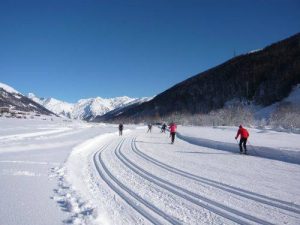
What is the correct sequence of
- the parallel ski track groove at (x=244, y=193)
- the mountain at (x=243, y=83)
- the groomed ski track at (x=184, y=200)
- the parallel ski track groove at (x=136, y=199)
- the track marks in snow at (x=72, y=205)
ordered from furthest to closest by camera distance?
the mountain at (x=243, y=83), the parallel ski track groove at (x=244, y=193), the groomed ski track at (x=184, y=200), the parallel ski track groove at (x=136, y=199), the track marks in snow at (x=72, y=205)

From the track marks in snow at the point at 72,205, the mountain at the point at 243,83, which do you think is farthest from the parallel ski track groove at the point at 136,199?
the mountain at the point at 243,83

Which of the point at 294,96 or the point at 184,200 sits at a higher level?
the point at 294,96

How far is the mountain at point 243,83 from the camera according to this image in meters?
111

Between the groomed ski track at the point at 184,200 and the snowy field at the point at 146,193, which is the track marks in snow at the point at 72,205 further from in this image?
the groomed ski track at the point at 184,200

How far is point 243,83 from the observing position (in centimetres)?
13262

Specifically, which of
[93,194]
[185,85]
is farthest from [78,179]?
[185,85]

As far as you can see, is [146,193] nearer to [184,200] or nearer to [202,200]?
[184,200]

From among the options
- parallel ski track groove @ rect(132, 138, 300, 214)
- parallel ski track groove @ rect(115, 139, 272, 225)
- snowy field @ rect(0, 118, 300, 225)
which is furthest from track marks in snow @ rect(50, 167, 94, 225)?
parallel ski track groove @ rect(132, 138, 300, 214)

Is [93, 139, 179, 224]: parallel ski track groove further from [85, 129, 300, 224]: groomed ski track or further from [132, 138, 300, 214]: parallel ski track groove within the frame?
[132, 138, 300, 214]: parallel ski track groove

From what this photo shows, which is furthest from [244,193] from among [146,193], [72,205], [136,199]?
[72,205]

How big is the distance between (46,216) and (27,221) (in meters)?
0.42

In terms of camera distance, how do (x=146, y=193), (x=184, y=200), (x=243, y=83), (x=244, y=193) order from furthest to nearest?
(x=243, y=83)
(x=244, y=193)
(x=146, y=193)
(x=184, y=200)

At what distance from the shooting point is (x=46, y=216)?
250 inches

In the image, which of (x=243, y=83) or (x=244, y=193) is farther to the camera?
(x=243, y=83)
